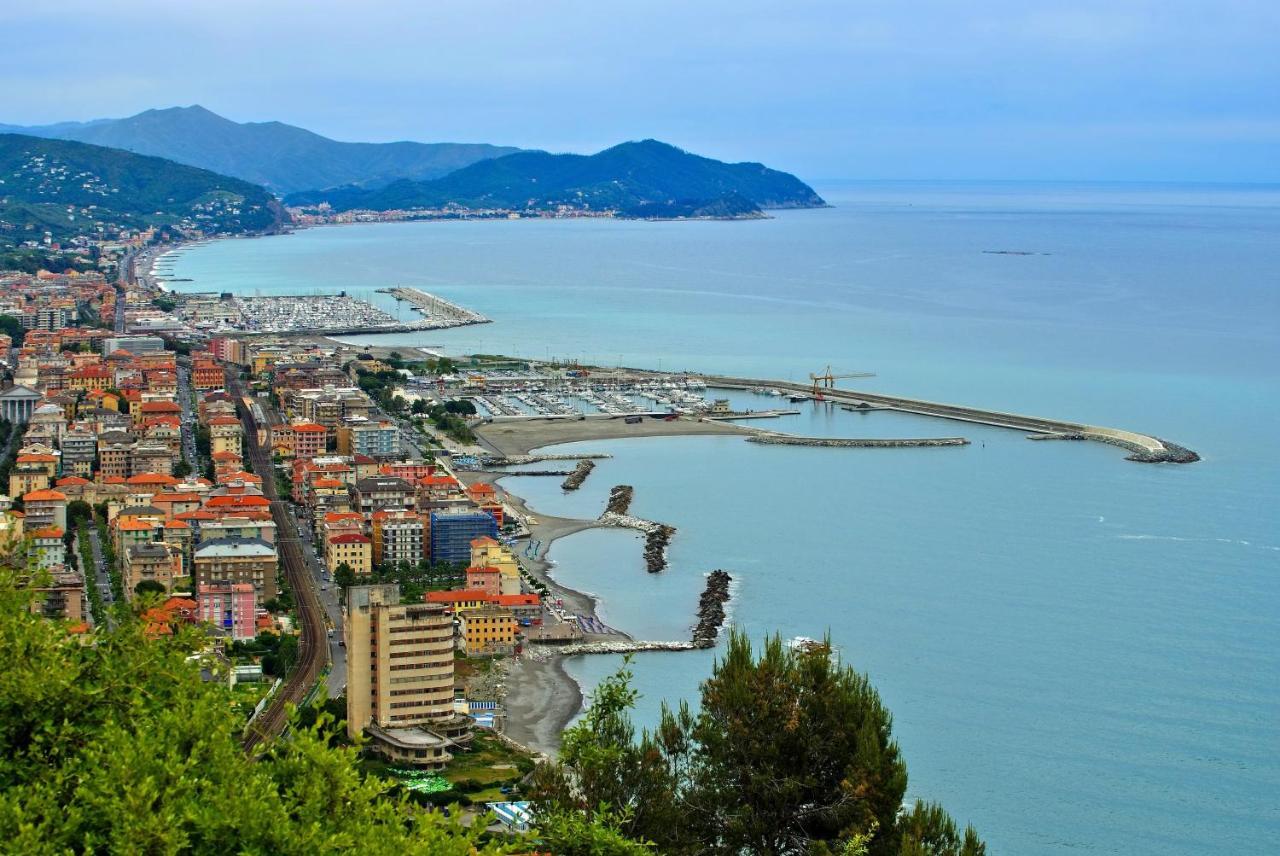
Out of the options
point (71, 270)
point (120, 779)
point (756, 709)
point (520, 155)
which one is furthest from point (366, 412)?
point (520, 155)

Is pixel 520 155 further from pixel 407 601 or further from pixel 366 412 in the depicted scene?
pixel 407 601

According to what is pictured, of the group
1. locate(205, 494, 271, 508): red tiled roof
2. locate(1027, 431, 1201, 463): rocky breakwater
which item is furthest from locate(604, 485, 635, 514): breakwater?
locate(1027, 431, 1201, 463): rocky breakwater

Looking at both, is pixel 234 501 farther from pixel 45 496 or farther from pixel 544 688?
pixel 544 688

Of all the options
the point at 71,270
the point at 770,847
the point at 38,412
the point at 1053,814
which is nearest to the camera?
the point at 770,847

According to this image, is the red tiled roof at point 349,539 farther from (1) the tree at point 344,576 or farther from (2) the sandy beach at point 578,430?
(2) the sandy beach at point 578,430

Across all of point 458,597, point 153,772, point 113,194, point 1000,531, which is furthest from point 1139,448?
point 113,194
